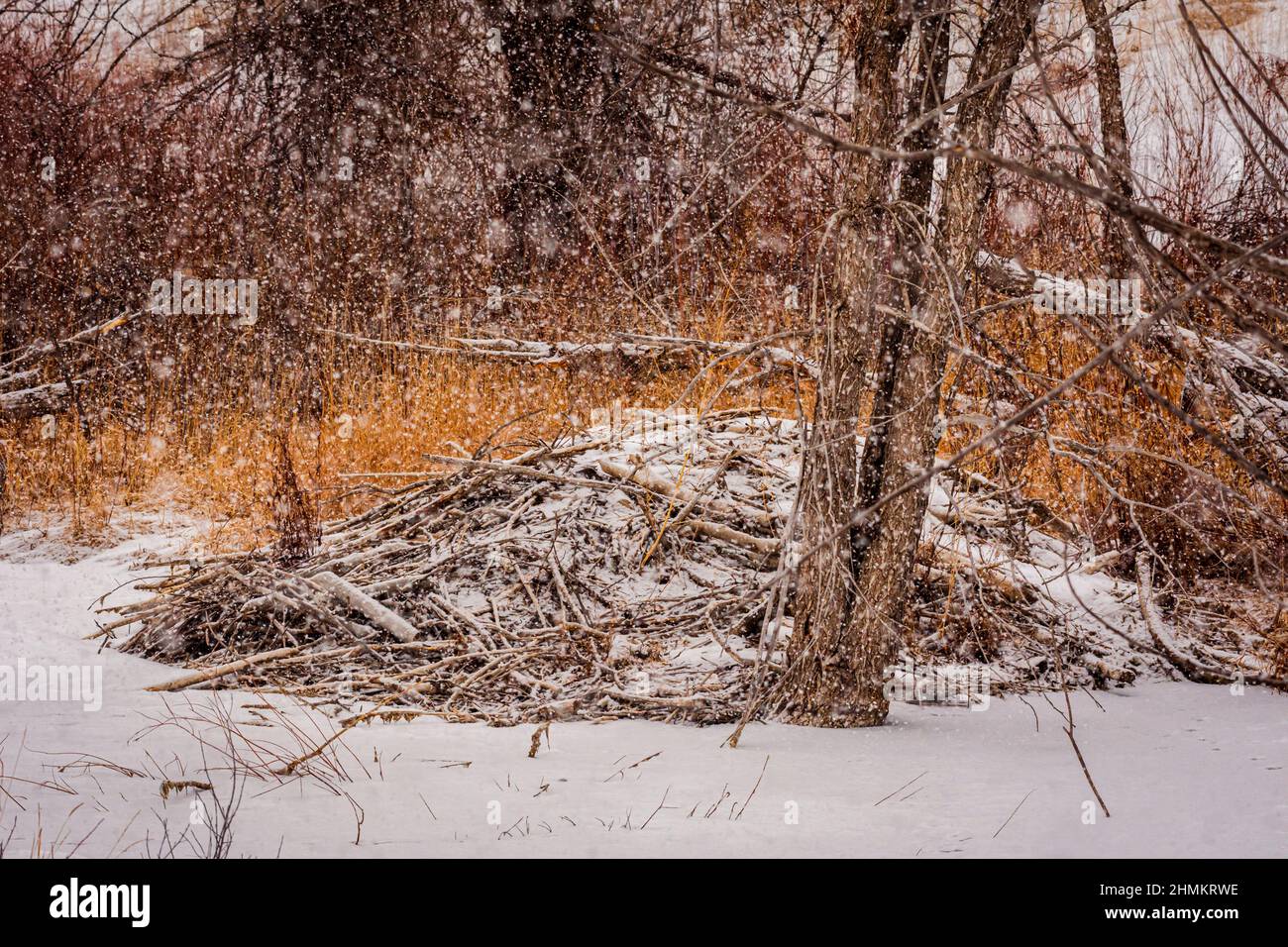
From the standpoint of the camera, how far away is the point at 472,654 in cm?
396

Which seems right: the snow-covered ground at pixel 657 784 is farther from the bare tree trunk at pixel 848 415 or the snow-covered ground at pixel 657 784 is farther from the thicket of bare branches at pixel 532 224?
the thicket of bare branches at pixel 532 224


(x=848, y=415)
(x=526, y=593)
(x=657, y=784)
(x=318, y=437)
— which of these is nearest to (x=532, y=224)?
(x=318, y=437)

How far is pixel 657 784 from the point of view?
9.48ft

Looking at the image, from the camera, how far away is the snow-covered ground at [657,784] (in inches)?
94.3

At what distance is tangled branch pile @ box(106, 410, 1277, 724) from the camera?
3.94 metres

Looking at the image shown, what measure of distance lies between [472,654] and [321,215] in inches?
263

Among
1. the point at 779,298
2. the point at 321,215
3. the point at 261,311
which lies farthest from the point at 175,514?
the point at 779,298

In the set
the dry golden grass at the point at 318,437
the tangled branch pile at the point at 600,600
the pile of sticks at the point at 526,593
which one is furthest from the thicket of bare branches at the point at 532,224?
the pile of sticks at the point at 526,593

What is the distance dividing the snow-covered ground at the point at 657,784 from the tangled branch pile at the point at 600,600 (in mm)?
296

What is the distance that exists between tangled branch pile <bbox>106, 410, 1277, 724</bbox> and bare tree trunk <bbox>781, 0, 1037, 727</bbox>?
272 mm

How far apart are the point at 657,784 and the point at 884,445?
1.33m

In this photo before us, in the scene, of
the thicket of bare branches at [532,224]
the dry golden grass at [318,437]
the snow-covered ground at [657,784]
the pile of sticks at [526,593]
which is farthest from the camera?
the dry golden grass at [318,437]

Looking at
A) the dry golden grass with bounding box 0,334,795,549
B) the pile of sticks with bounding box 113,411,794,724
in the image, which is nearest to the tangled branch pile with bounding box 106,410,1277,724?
the pile of sticks with bounding box 113,411,794,724

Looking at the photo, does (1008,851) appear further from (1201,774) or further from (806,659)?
(806,659)
